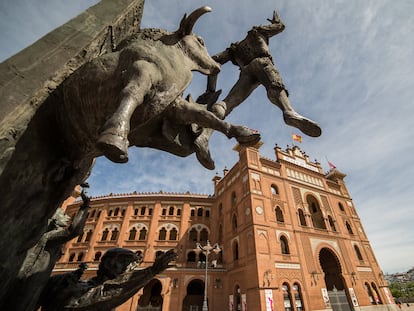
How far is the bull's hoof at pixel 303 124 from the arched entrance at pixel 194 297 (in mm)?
20416

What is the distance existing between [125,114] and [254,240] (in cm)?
1547

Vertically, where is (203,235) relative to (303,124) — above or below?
above

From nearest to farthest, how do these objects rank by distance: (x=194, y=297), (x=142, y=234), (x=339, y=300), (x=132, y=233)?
(x=339, y=300), (x=194, y=297), (x=142, y=234), (x=132, y=233)

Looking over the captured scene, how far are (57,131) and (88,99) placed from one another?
0.32 m

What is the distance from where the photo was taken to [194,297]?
60.7ft

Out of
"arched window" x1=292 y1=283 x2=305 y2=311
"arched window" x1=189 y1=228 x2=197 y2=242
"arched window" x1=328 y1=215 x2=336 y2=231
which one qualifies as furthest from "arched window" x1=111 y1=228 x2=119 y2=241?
"arched window" x1=328 y1=215 x2=336 y2=231

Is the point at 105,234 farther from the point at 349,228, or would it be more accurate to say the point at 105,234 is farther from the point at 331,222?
the point at 349,228

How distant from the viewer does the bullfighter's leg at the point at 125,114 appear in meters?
0.95

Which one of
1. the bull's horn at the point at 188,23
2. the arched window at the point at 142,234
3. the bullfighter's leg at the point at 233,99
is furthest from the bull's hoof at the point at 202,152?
the arched window at the point at 142,234

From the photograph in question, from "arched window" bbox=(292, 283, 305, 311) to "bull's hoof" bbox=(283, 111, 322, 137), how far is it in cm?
1615

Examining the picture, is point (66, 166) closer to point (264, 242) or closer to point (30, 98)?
point (30, 98)

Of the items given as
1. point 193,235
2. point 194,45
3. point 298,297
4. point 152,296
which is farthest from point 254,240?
point 194,45

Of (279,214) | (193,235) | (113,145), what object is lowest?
(113,145)

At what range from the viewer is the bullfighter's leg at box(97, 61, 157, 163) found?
95cm
